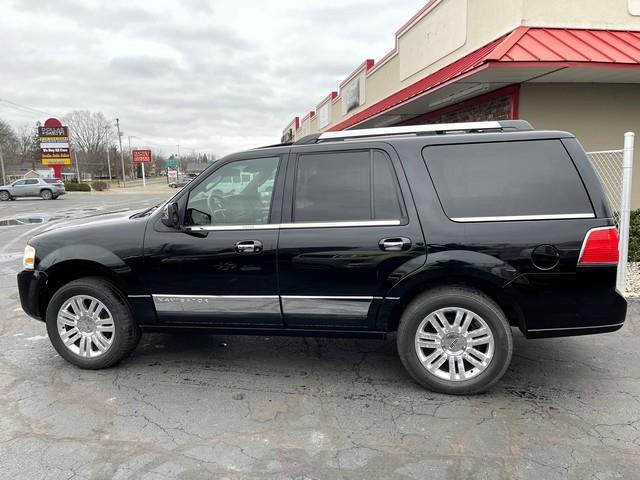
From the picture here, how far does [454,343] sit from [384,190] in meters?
1.25

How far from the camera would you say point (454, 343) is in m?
3.39

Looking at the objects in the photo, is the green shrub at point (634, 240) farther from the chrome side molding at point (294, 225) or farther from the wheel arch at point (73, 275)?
the wheel arch at point (73, 275)

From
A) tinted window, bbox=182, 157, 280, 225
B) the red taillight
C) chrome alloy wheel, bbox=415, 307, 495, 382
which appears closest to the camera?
the red taillight

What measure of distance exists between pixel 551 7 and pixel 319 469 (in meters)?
7.92

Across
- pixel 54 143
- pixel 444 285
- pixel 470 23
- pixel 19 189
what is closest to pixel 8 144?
pixel 54 143

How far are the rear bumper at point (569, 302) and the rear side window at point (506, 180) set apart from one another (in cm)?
47

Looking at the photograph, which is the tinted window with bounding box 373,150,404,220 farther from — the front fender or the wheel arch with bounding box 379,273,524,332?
the front fender

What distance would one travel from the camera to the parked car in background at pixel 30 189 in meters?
33.9

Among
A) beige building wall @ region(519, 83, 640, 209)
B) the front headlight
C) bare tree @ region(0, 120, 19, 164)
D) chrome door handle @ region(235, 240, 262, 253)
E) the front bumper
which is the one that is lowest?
the front bumper

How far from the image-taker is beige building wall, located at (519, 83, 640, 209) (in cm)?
800

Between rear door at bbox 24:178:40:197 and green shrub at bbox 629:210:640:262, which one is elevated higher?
rear door at bbox 24:178:40:197

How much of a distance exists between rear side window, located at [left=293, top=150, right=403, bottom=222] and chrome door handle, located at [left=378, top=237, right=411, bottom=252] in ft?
0.57

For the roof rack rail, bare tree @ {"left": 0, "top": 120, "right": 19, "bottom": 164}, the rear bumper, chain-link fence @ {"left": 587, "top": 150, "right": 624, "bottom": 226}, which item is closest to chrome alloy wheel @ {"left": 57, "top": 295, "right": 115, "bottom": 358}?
the roof rack rail

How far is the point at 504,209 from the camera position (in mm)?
3287
